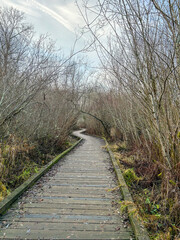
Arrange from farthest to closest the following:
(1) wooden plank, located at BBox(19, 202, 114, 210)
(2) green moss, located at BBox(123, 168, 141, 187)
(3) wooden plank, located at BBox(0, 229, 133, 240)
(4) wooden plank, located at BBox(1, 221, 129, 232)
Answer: (2) green moss, located at BBox(123, 168, 141, 187)
(1) wooden plank, located at BBox(19, 202, 114, 210)
(4) wooden plank, located at BBox(1, 221, 129, 232)
(3) wooden plank, located at BBox(0, 229, 133, 240)

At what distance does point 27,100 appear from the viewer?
517cm

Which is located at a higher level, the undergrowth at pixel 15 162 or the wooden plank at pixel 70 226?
the undergrowth at pixel 15 162

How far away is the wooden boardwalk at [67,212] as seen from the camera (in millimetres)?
2549

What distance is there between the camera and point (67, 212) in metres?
3.10

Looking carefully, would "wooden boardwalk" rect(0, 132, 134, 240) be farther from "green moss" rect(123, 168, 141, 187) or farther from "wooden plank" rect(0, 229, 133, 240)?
"green moss" rect(123, 168, 141, 187)

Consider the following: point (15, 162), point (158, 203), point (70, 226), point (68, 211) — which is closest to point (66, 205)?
point (68, 211)

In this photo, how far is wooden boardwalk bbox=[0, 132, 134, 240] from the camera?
8.36ft

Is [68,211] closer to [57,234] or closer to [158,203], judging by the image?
[57,234]

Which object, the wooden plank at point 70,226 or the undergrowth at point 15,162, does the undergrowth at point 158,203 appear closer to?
the wooden plank at point 70,226

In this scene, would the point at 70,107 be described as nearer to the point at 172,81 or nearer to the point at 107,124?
the point at 107,124

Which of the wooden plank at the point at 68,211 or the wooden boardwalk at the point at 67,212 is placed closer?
the wooden boardwalk at the point at 67,212

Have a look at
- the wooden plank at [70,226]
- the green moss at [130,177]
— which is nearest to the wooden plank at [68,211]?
the wooden plank at [70,226]

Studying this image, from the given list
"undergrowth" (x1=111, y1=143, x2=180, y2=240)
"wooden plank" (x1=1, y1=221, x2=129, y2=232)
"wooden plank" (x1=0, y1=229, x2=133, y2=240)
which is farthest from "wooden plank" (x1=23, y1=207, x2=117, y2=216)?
"undergrowth" (x1=111, y1=143, x2=180, y2=240)

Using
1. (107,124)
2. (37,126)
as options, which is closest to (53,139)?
(37,126)
